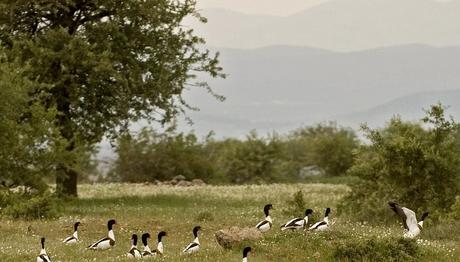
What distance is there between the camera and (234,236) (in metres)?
19.4

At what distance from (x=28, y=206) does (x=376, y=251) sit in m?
15.0

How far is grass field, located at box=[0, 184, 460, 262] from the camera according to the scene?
18875mm

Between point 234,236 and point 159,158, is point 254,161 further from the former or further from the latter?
point 234,236

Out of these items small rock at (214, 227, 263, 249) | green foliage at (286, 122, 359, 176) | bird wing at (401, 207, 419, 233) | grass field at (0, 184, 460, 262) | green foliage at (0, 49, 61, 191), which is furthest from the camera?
green foliage at (286, 122, 359, 176)

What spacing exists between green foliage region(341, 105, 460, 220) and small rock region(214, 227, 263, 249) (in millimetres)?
11977

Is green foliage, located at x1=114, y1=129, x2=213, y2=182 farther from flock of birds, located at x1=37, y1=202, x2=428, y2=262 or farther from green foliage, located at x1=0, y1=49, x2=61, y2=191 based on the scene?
flock of birds, located at x1=37, y1=202, x2=428, y2=262

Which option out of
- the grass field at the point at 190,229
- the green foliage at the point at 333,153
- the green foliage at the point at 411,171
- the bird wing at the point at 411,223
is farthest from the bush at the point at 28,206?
the green foliage at the point at 333,153

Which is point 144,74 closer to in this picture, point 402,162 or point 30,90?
point 30,90

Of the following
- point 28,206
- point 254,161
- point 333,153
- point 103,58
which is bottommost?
point 28,206

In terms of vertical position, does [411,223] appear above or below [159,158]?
below

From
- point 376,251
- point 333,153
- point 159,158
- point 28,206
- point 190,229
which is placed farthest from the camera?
point 333,153

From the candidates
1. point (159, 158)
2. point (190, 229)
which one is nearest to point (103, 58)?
point (190, 229)

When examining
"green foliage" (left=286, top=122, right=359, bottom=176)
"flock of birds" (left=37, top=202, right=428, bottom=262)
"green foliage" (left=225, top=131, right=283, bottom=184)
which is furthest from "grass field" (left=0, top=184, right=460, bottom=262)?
"green foliage" (left=286, top=122, right=359, bottom=176)

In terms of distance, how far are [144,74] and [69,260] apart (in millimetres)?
22213
